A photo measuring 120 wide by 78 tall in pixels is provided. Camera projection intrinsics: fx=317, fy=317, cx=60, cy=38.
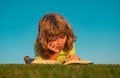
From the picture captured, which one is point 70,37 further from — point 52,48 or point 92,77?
point 92,77

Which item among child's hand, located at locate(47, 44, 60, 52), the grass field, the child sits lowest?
the grass field

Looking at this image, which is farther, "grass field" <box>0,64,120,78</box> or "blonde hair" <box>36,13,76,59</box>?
"blonde hair" <box>36,13,76,59</box>

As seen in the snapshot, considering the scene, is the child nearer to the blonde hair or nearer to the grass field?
the blonde hair

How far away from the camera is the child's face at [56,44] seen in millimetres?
12692

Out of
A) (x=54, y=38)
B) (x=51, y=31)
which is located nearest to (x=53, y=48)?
(x=54, y=38)

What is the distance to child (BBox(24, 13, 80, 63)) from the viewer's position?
42.5 feet

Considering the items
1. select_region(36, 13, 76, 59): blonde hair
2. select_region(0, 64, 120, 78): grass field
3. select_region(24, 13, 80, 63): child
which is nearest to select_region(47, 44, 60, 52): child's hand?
select_region(24, 13, 80, 63): child

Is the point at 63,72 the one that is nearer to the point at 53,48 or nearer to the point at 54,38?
the point at 53,48

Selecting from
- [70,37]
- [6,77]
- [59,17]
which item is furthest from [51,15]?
[6,77]

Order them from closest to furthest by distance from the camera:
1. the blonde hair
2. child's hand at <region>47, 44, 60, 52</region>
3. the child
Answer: child's hand at <region>47, 44, 60, 52</region> < the child < the blonde hair

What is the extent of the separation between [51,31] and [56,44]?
2.49 feet

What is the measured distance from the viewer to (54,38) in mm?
12992

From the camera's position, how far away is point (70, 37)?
13.9 m

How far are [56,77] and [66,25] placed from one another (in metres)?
9.33
